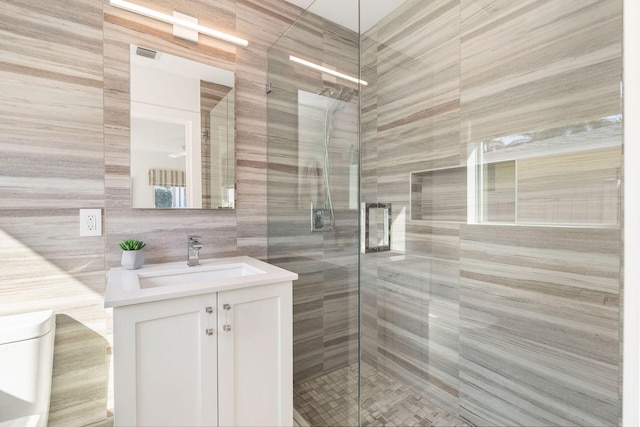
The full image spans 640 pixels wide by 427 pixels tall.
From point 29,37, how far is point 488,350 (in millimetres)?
2697

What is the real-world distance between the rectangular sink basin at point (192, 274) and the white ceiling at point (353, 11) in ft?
4.33

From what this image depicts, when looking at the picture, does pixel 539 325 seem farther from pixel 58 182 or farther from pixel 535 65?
pixel 58 182

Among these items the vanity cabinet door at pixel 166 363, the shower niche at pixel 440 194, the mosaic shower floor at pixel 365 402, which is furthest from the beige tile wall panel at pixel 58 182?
the shower niche at pixel 440 194

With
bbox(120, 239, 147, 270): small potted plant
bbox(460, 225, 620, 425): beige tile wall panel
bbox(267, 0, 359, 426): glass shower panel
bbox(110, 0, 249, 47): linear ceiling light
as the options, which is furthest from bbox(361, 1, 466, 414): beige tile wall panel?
bbox(120, 239, 147, 270): small potted plant

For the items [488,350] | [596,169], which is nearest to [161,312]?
[488,350]

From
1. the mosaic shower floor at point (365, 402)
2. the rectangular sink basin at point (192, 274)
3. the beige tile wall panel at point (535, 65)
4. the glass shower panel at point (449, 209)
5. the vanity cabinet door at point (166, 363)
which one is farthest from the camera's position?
the mosaic shower floor at point (365, 402)

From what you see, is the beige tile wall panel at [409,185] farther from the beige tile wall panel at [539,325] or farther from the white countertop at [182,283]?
the white countertop at [182,283]

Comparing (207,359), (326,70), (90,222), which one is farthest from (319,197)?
(90,222)

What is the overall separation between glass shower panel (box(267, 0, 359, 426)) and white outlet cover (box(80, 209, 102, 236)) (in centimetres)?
90

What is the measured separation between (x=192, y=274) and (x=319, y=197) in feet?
2.49

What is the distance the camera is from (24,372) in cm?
114

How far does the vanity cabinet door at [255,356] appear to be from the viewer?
47.6 inches
